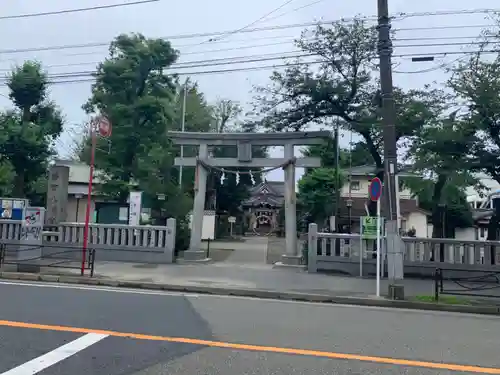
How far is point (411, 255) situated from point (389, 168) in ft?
15.4

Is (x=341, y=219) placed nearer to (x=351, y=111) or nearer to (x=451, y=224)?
(x=451, y=224)

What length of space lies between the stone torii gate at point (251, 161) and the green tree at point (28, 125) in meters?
7.08

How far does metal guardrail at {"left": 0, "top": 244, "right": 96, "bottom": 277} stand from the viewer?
13359 millimetres

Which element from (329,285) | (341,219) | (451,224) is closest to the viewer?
(329,285)

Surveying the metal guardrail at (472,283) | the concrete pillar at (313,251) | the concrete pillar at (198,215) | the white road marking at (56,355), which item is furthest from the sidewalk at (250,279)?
the white road marking at (56,355)

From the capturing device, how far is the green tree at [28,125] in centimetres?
2098

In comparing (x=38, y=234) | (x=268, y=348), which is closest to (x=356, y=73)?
(x=38, y=234)

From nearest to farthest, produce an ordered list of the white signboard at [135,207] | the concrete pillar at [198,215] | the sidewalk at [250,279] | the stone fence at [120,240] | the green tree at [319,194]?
the sidewalk at [250,279], the stone fence at [120,240], the concrete pillar at [198,215], the white signboard at [135,207], the green tree at [319,194]

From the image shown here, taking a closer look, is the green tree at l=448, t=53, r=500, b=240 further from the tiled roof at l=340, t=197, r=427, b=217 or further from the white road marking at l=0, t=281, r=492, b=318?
the tiled roof at l=340, t=197, r=427, b=217

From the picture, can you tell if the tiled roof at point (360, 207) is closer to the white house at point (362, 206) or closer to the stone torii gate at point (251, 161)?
the white house at point (362, 206)

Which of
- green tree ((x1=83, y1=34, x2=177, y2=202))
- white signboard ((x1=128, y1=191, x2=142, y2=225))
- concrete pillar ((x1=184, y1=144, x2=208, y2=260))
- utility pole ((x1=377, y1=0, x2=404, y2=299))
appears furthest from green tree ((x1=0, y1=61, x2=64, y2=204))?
utility pole ((x1=377, y1=0, x2=404, y2=299))

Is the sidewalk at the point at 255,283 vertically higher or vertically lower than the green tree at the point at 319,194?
lower

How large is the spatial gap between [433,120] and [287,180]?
5.70 m

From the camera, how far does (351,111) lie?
1900 centimetres
